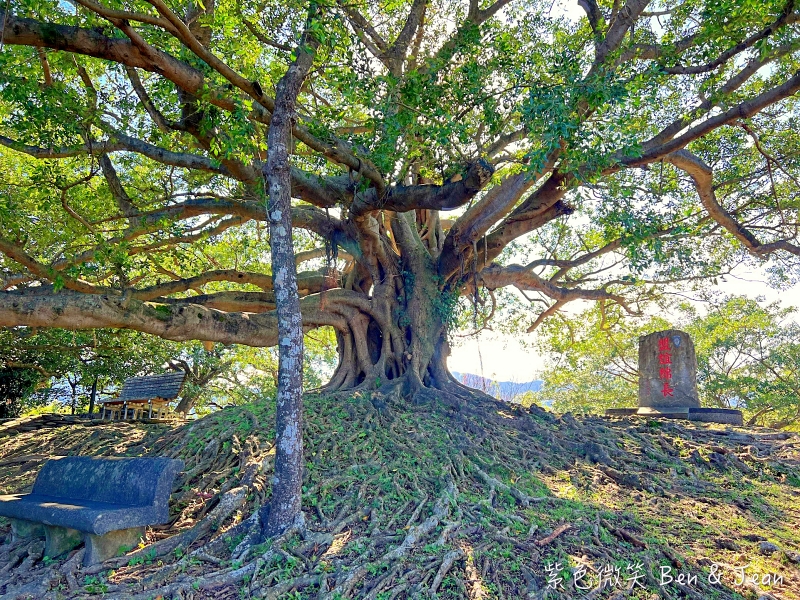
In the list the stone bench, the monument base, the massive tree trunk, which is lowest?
the stone bench

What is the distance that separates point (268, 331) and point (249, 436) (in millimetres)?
2259

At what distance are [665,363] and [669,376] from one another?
0.22 metres

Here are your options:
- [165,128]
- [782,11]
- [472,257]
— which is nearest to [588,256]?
[472,257]

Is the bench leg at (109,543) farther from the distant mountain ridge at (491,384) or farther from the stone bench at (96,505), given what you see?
the distant mountain ridge at (491,384)

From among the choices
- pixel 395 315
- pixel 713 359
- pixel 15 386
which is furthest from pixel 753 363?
pixel 15 386

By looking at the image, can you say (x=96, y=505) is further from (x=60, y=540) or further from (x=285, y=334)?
(x=285, y=334)

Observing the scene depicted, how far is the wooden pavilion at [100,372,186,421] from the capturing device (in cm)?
1062

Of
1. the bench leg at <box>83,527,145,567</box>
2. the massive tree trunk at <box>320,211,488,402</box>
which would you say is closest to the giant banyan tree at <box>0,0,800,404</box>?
the massive tree trunk at <box>320,211,488,402</box>

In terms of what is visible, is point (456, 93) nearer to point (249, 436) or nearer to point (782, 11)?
point (782, 11)

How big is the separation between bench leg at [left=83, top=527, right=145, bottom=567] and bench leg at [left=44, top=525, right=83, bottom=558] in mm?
168

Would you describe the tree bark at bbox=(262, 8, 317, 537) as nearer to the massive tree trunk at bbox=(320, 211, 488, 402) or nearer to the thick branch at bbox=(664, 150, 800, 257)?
the massive tree trunk at bbox=(320, 211, 488, 402)

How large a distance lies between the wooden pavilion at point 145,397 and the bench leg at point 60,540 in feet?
21.7

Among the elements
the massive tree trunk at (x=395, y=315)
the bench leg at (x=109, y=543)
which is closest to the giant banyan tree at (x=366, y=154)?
the massive tree trunk at (x=395, y=315)

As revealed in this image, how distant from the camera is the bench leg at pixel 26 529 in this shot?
4.40 meters
